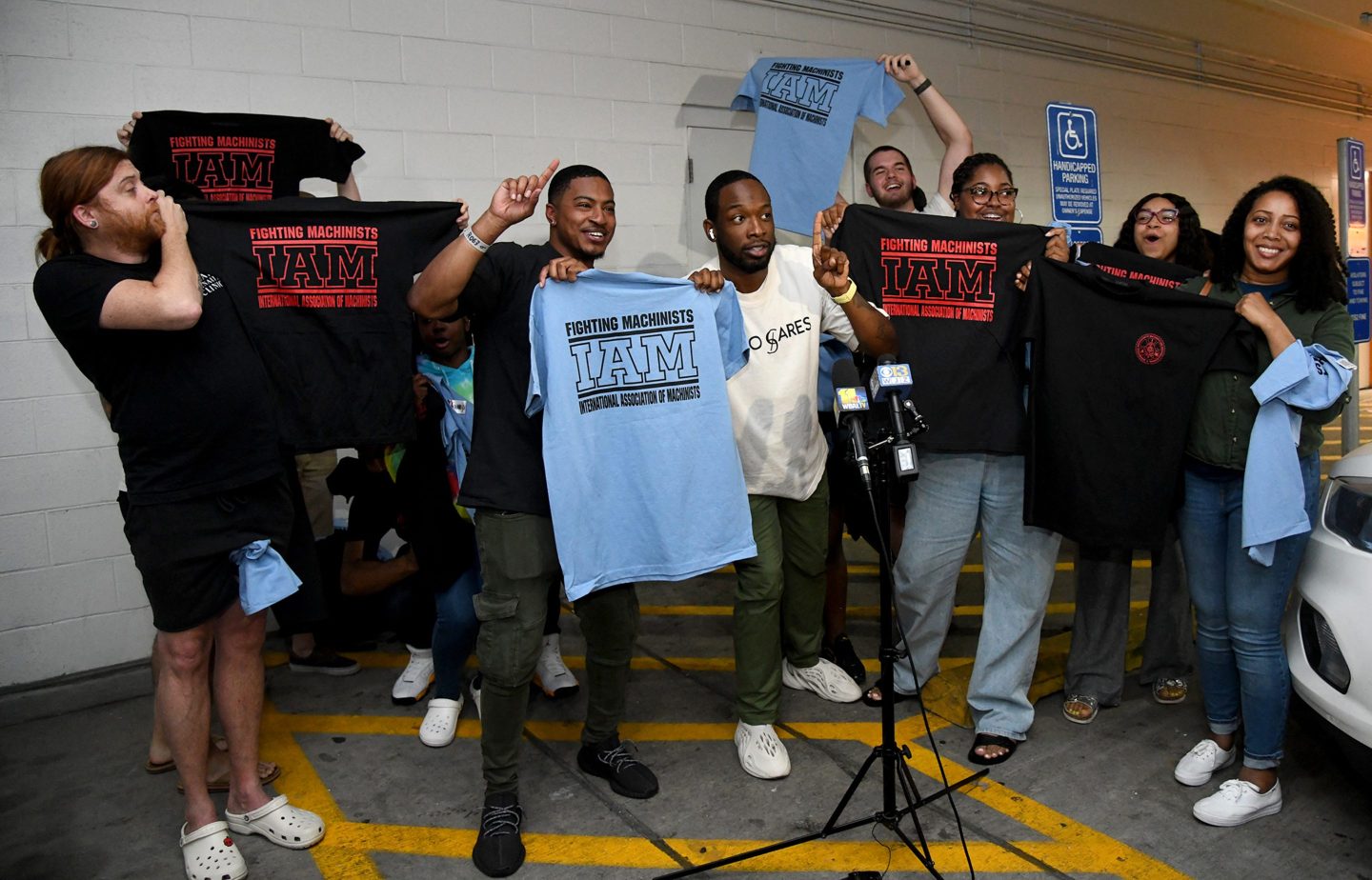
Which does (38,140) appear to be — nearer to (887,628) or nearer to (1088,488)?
(887,628)

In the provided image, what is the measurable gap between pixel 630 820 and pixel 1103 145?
25.0 ft

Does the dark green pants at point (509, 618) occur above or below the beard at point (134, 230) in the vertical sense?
below

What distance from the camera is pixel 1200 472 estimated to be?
304 centimetres

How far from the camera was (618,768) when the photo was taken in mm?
3203

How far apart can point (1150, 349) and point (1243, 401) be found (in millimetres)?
306

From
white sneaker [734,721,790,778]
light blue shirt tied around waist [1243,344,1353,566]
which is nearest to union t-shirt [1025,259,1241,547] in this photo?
light blue shirt tied around waist [1243,344,1353,566]

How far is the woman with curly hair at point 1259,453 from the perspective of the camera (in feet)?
9.17

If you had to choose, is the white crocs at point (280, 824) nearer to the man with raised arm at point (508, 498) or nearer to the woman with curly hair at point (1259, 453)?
the man with raised arm at point (508, 498)

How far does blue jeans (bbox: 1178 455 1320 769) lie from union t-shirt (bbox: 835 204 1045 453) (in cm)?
61

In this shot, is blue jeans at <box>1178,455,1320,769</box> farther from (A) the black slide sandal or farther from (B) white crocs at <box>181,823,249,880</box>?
(B) white crocs at <box>181,823,249,880</box>

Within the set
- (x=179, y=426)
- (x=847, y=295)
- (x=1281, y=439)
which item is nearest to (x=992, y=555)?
(x=1281, y=439)

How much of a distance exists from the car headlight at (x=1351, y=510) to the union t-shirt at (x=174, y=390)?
304 cm

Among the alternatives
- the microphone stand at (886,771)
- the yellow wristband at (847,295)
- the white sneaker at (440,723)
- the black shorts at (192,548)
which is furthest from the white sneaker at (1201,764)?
the black shorts at (192,548)

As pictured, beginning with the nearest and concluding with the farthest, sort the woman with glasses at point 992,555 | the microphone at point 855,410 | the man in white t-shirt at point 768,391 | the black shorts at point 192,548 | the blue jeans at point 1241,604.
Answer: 1. the microphone at point 855,410
2. the black shorts at point 192,548
3. the blue jeans at point 1241,604
4. the man in white t-shirt at point 768,391
5. the woman with glasses at point 992,555
